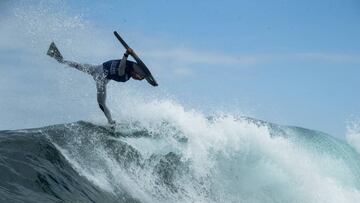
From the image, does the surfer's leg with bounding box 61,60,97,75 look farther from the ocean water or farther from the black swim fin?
the ocean water

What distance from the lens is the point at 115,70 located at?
42.6 feet

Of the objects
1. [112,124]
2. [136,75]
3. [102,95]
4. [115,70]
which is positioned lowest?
[112,124]

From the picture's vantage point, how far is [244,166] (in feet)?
44.5

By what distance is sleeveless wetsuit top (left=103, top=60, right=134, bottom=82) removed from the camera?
13.0m

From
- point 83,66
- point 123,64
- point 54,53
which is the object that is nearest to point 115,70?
point 123,64

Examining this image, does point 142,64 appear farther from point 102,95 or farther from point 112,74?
point 102,95

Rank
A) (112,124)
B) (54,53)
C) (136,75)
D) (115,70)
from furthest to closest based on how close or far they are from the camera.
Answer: (54,53)
(112,124)
(136,75)
(115,70)

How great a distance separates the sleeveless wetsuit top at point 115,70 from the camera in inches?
512

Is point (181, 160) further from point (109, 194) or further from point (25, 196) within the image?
point (25, 196)

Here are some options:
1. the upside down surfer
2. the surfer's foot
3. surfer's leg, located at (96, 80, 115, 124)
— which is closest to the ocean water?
the surfer's foot

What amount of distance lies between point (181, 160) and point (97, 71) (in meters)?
3.47

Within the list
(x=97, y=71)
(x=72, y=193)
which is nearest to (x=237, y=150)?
(x=97, y=71)

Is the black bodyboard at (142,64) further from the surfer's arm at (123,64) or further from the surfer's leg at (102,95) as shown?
the surfer's leg at (102,95)

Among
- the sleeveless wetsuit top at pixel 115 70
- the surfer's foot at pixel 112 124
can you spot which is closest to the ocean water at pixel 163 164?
the surfer's foot at pixel 112 124
